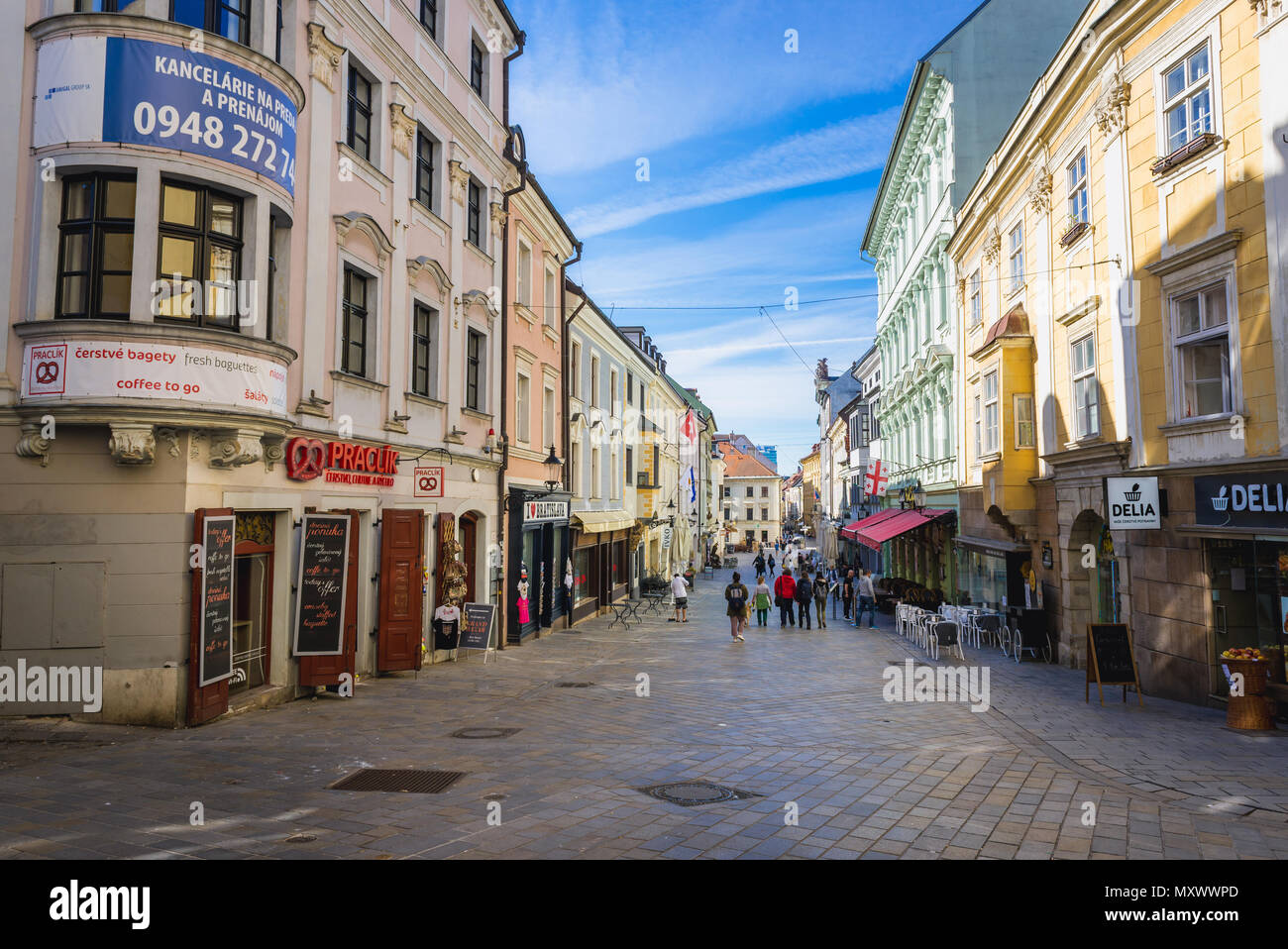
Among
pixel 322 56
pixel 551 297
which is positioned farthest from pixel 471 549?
pixel 322 56

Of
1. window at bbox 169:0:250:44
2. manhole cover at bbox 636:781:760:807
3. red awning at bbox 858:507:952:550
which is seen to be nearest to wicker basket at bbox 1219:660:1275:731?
manhole cover at bbox 636:781:760:807

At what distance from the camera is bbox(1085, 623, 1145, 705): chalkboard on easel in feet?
41.3

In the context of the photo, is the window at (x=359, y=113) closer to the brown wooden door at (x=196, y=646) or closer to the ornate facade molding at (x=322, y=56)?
the ornate facade molding at (x=322, y=56)

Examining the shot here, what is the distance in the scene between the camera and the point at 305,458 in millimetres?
12523

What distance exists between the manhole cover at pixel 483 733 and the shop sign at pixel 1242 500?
9.93 meters

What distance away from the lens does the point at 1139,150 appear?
535 inches

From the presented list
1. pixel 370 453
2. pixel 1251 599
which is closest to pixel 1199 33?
pixel 1251 599

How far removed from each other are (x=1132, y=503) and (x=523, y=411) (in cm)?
1496

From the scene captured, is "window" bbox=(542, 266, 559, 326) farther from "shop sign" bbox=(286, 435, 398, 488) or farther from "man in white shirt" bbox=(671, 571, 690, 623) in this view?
"shop sign" bbox=(286, 435, 398, 488)

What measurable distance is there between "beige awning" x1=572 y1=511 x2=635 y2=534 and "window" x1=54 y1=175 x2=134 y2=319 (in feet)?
56.2

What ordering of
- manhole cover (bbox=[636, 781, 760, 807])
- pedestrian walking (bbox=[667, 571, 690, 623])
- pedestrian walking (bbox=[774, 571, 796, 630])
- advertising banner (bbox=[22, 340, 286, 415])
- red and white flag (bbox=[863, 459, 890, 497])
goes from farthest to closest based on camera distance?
red and white flag (bbox=[863, 459, 890, 497]), pedestrian walking (bbox=[667, 571, 690, 623]), pedestrian walking (bbox=[774, 571, 796, 630]), advertising banner (bbox=[22, 340, 286, 415]), manhole cover (bbox=[636, 781, 760, 807])

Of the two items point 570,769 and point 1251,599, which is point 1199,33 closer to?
point 1251,599
